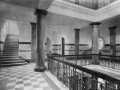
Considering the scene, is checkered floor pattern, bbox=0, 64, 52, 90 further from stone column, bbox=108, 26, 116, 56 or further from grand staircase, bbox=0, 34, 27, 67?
stone column, bbox=108, 26, 116, 56

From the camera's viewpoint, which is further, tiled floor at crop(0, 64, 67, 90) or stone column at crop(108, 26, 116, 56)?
stone column at crop(108, 26, 116, 56)

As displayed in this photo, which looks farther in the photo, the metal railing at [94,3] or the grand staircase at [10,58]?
the metal railing at [94,3]

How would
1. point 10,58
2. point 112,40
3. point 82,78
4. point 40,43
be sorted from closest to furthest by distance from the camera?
point 82,78, point 40,43, point 10,58, point 112,40

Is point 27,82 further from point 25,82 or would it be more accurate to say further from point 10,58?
point 10,58

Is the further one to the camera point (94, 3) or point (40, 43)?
point (94, 3)

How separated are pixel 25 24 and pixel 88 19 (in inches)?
249

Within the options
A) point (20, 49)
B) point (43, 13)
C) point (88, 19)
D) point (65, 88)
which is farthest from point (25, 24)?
point (65, 88)

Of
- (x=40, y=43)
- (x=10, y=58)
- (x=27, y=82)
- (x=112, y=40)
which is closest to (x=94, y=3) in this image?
(x=112, y=40)

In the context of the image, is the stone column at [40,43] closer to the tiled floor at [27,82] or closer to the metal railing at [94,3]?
the tiled floor at [27,82]

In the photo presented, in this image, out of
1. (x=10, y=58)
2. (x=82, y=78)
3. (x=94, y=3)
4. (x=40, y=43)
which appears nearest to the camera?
(x=82, y=78)

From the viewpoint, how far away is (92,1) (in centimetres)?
709

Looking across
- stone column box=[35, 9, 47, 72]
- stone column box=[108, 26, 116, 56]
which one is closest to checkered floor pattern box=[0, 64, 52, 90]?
stone column box=[35, 9, 47, 72]

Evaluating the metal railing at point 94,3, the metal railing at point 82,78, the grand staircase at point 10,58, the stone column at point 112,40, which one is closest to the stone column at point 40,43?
the metal railing at point 82,78

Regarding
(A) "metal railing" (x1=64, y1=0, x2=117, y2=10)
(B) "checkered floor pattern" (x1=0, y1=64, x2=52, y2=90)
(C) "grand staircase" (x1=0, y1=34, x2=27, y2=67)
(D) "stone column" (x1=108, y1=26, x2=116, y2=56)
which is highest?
(A) "metal railing" (x1=64, y1=0, x2=117, y2=10)
